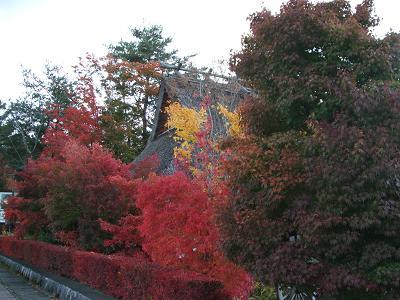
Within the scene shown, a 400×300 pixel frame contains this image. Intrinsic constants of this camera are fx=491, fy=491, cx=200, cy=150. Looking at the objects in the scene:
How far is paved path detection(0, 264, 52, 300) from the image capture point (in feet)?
47.9

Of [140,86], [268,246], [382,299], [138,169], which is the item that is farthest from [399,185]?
[140,86]

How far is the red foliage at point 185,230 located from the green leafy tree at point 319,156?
210cm

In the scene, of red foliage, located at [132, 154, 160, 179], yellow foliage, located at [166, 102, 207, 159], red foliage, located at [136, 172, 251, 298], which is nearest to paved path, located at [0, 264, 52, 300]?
red foliage, located at [132, 154, 160, 179]

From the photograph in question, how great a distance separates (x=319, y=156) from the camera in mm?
5742

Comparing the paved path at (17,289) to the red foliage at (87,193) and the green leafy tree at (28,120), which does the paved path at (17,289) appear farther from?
the green leafy tree at (28,120)

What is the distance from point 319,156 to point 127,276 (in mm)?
7010

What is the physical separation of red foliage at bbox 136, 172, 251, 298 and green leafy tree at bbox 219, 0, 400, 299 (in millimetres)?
2101

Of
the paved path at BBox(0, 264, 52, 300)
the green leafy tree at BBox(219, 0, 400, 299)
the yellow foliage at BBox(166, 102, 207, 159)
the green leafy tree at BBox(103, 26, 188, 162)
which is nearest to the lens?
the green leafy tree at BBox(219, 0, 400, 299)

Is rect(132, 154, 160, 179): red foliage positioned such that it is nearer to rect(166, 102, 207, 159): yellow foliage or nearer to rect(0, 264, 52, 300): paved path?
rect(166, 102, 207, 159): yellow foliage

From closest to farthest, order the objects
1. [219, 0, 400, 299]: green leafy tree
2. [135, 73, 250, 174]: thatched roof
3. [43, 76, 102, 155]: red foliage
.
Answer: [219, 0, 400, 299]: green leafy tree → [135, 73, 250, 174]: thatched roof → [43, 76, 102, 155]: red foliage

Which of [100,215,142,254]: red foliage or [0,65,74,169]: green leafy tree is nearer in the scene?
[100,215,142,254]: red foliage

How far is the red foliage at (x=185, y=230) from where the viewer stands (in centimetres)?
877

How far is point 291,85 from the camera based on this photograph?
245 inches

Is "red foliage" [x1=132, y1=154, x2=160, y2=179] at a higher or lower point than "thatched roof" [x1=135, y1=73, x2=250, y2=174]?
lower
